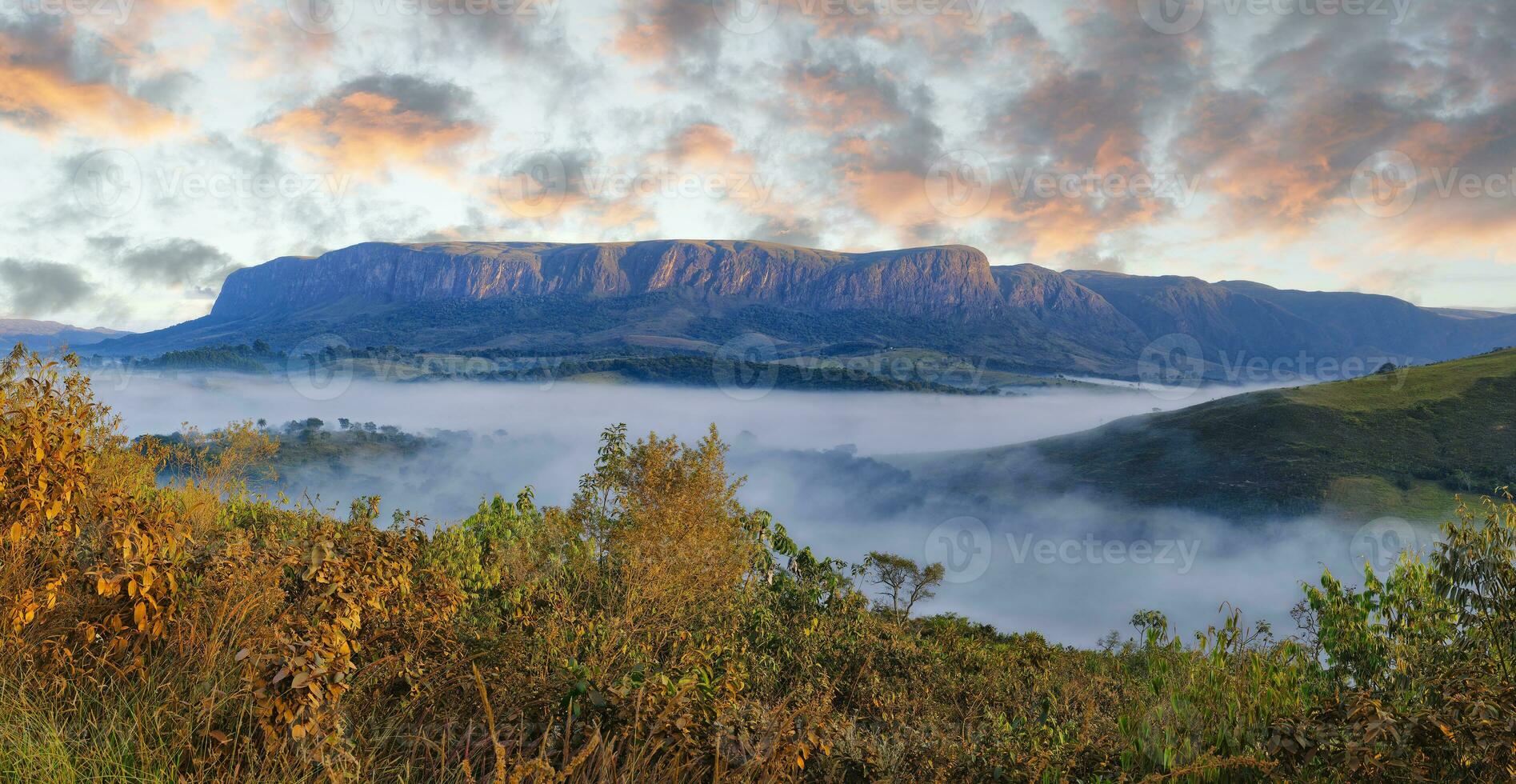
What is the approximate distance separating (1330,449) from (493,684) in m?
132

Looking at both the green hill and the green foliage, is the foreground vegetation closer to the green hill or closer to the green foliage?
the green foliage

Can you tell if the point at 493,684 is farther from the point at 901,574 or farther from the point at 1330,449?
the point at 1330,449

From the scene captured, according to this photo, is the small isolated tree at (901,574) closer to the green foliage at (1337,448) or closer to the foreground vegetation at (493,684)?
the foreground vegetation at (493,684)

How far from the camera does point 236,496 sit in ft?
41.4

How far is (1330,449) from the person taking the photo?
108 meters

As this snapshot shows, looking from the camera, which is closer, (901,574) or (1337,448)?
(901,574)

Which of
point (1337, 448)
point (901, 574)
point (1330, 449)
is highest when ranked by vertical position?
point (901, 574)

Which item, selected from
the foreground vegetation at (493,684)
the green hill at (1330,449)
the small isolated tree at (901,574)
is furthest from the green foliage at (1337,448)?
the foreground vegetation at (493,684)

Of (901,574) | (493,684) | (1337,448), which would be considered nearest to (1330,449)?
(1337,448)

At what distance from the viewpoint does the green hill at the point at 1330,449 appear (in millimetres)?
95062

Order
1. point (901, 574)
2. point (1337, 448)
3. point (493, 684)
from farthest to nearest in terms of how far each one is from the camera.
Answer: point (1337, 448) → point (901, 574) → point (493, 684)

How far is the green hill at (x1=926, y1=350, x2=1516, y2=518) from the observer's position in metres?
95.1

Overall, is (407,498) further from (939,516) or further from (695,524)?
(695,524)

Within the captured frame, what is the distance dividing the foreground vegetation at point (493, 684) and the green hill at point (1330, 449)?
104 m
